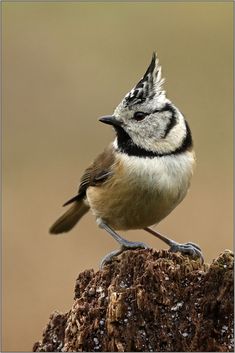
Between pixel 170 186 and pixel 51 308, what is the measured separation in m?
2.56

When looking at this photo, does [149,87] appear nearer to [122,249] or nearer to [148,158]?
[148,158]

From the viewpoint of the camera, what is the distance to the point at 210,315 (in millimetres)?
4469

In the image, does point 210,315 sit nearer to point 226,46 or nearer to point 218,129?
point 218,129

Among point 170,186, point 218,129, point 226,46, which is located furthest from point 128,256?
point 226,46

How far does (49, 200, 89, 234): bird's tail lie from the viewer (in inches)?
310

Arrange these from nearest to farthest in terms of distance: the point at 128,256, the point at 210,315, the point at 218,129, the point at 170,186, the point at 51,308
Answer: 1. the point at 210,315
2. the point at 128,256
3. the point at 170,186
4. the point at 51,308
5. the point at 218,129

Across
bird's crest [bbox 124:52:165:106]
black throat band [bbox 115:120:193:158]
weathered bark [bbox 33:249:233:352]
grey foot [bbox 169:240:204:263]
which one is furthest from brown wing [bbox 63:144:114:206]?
weathered bark [bbox 33:249:233:352]

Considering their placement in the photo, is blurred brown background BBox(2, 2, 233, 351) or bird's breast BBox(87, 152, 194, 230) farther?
blurred brown background BBox(2, 2, 233, 351)

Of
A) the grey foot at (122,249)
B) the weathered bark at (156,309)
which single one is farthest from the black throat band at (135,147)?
the weathered bark at (156,309)

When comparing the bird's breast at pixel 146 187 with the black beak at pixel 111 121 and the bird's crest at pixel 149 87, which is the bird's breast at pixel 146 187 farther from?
the bird's crest at pixel 149 87

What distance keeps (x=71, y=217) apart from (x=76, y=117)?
3548 millimetres

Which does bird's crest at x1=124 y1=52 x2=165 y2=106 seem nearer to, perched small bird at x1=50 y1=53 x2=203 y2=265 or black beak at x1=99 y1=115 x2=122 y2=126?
perched small bird at x1=50 y1=53 x2=203 y2=265

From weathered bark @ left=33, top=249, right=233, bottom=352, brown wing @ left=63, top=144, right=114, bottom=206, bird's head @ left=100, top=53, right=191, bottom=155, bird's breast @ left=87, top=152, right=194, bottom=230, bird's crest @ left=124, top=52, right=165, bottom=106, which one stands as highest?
bird's crest @ left=124, top=52, right=165, bottom=106

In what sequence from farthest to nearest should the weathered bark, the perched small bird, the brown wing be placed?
the brown wing → the perched small bird → the weathered bark
